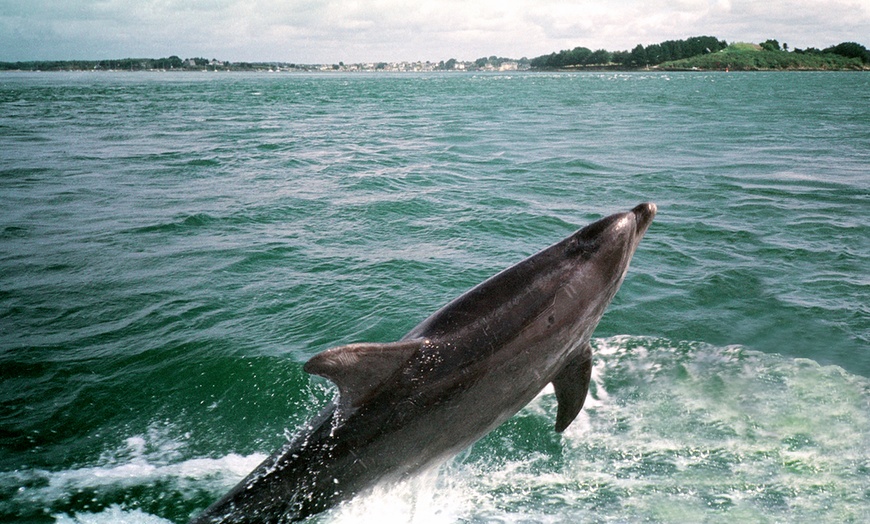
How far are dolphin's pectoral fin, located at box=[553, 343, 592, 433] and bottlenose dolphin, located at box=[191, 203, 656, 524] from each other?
395 mm

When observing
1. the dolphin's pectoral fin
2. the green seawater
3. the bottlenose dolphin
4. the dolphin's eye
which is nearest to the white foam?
the green seawater

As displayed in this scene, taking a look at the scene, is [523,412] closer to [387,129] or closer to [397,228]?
[397,228]

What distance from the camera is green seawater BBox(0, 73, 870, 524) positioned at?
626cm

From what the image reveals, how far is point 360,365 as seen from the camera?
4.53 meters

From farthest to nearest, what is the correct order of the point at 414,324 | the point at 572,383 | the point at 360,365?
the point at 414,324 → the point at 572,383 → the point at 360,365

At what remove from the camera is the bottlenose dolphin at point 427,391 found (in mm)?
4734

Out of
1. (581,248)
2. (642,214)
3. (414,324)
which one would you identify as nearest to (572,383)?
(581,248)

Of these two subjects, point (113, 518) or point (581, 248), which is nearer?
point (581, 248)

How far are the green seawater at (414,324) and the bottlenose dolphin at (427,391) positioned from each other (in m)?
0.47

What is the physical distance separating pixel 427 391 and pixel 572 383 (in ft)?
5.23

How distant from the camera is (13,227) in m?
14.3

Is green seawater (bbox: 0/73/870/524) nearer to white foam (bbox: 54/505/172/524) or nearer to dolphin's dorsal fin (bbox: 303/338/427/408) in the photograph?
white foam (bbox: 54/505/172/524)

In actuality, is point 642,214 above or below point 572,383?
above

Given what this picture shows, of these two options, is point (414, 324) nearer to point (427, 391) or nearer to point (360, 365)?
point (427, 391)
